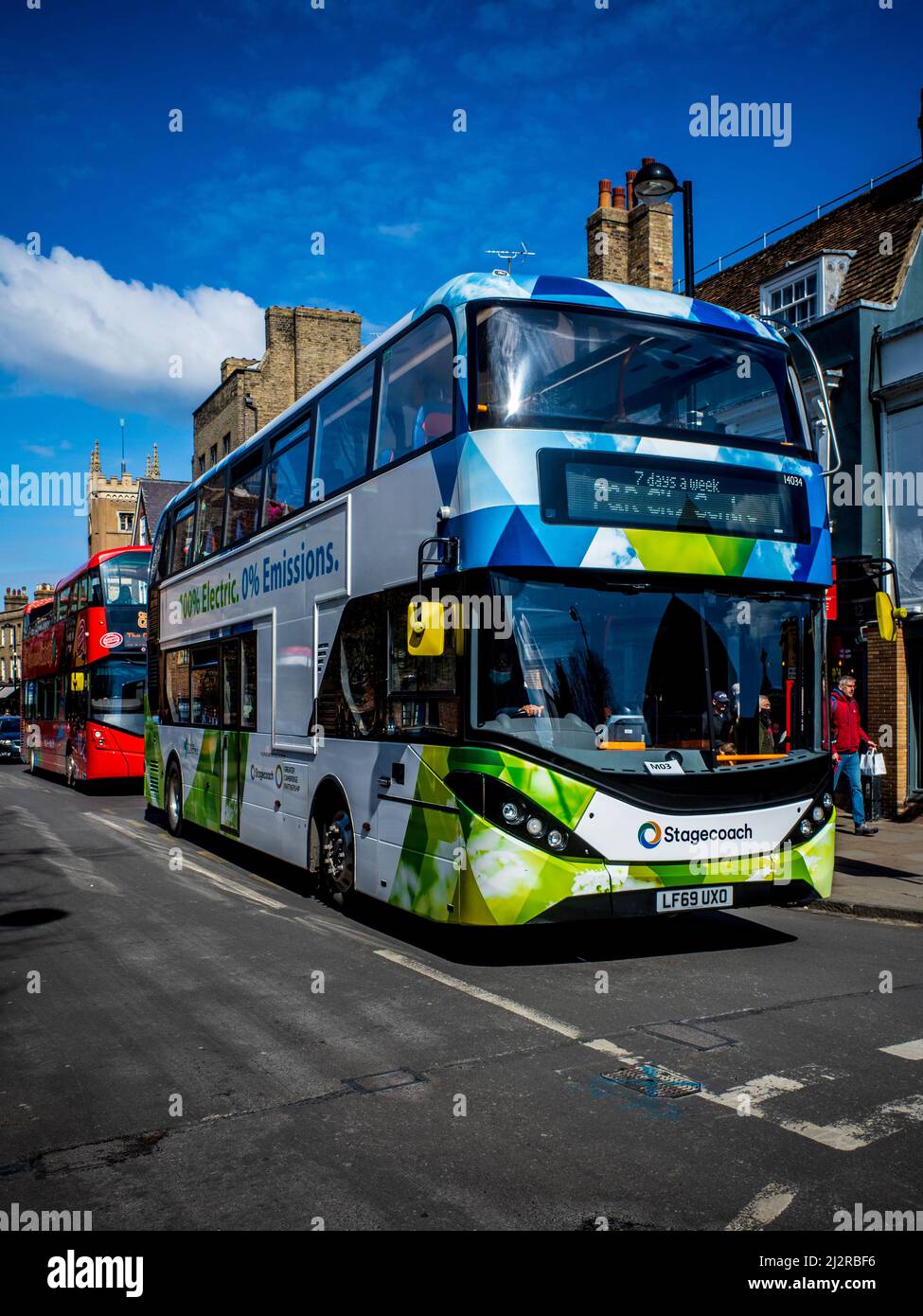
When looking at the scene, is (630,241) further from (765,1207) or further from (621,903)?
(765,1207)

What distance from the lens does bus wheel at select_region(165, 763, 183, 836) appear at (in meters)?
15.0

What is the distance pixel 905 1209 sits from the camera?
3.70m

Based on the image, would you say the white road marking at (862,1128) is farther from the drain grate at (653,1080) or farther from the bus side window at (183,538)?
the bus side window at (183,538)

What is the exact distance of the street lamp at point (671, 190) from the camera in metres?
13.3

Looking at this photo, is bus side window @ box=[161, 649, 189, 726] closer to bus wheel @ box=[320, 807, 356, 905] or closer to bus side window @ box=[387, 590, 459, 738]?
bus wheel @ box=[320, 807, 356, 905]

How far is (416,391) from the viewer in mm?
7934

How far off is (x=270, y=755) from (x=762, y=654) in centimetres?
537

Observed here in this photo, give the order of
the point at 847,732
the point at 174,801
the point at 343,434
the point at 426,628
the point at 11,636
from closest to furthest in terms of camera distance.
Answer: the point at 426,628, the point at 343,434, the point at 847,732, the point at 174,801, the point at 11,636

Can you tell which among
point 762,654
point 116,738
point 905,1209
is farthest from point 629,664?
point 116,738

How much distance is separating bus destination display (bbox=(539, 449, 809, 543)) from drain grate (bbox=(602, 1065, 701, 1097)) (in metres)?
3.32

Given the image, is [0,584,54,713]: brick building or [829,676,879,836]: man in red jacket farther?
[0,584,54,713]: brick building

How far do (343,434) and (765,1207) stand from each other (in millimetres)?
7091

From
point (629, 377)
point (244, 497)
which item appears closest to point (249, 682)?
point (244, 497)

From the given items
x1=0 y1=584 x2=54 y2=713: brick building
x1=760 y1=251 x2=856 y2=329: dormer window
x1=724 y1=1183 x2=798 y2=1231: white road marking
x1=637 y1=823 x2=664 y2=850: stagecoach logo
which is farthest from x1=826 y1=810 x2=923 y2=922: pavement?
x1=0 y1=584 x2=54 y2=713: brick building
